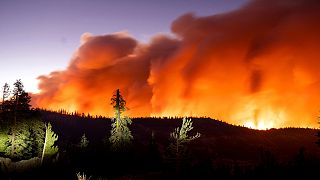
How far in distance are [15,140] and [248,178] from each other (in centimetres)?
3433

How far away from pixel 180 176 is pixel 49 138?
21.4 meters

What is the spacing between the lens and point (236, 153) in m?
194

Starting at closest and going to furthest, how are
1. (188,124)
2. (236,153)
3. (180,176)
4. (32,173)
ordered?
(188,124) → (180,176) → (32,173) → (236,153)

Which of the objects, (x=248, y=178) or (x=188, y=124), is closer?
(x=188, y=124)

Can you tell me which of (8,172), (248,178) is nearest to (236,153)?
(248,178)

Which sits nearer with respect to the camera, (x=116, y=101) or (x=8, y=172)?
(x=8, y=172)

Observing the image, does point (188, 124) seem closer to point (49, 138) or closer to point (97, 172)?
point (97, 172)

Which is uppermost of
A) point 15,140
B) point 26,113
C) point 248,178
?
point 26,113

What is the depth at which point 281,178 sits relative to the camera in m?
51.9

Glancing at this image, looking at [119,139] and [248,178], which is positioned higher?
[119,139]

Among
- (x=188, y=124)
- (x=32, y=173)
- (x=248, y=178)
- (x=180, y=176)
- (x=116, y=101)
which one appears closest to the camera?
(x=188, y=124)

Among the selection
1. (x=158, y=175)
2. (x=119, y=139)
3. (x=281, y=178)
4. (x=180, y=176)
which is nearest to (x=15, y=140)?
(x=119, y=139)

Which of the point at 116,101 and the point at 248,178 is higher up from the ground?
the point at 116,101

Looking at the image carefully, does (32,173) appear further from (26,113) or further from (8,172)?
(26,113)
